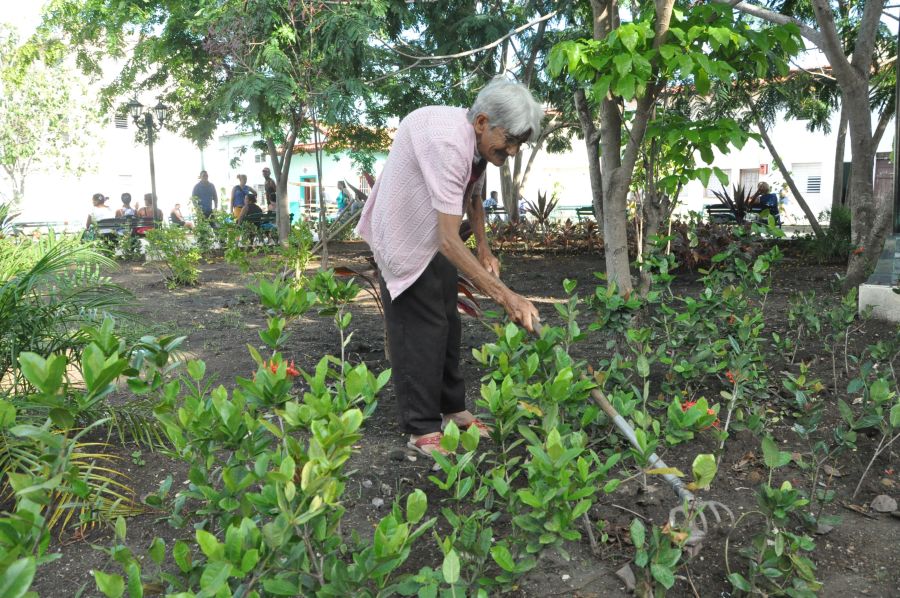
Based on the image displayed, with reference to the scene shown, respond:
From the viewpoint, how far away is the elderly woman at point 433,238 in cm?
269

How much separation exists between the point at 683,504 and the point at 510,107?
61.6 inches

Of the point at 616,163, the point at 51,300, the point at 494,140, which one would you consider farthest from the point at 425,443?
the point at 616,163

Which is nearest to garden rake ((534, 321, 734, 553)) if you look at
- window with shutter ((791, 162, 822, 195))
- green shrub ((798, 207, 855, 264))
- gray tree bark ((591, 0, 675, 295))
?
gray tree bark ((591, 0, 675, 295))

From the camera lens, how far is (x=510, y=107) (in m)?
2.69

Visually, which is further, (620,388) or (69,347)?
(69,347)

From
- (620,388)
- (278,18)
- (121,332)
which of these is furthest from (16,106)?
(620,388)

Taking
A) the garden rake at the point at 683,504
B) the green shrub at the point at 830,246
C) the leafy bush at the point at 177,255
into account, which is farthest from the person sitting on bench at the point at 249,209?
the garden rake at the point at 683,504

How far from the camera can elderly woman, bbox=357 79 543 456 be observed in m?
2.69

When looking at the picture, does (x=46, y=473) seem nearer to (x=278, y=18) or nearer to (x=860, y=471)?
(x=860, y=471)

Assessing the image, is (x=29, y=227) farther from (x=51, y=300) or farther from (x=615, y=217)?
(x=615, y=217)

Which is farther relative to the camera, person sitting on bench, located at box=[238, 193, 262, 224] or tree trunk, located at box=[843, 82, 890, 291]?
person sitting on bench, located at box=[238, 193, 262, 224]

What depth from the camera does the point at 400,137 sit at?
9.50 ft

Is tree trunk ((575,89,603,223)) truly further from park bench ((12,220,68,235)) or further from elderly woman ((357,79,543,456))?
park bench ((12,220,68,235))

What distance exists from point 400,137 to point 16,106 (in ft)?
91.8
